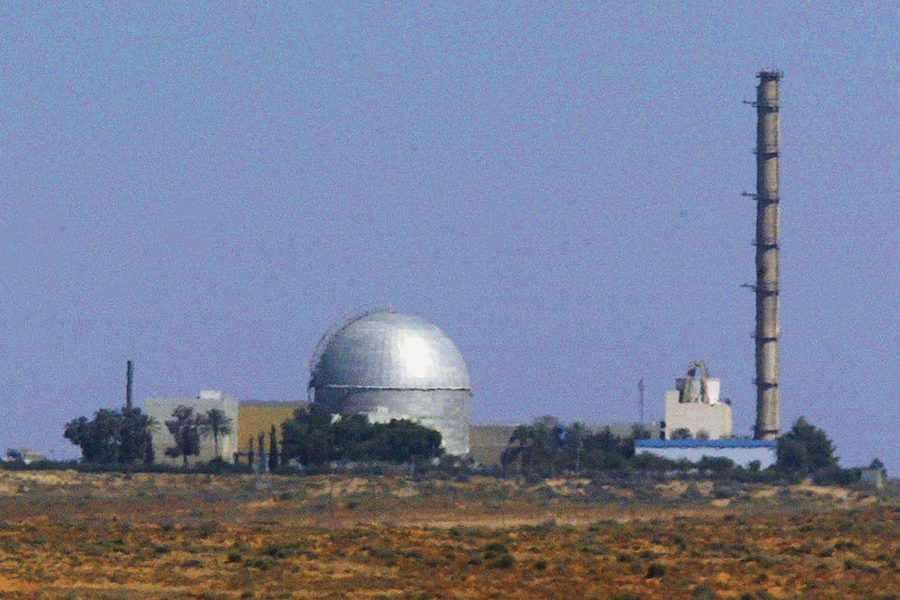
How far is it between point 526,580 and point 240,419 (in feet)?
230

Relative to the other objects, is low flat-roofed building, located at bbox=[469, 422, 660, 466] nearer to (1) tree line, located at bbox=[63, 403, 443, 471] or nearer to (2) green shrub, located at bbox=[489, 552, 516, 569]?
(1) tree line, located at bbox=[63, 403, 443, 471]

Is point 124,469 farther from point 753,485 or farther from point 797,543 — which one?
point 797,543

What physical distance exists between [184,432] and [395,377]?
12.1m

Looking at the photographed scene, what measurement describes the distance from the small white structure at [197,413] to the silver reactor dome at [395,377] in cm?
560

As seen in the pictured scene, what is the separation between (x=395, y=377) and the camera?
10594 centimetres

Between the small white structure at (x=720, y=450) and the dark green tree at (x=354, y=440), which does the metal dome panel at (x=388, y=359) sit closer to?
the dark green tree at (x=354, y=440)

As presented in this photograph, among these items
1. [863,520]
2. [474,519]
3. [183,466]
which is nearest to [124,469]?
[183,466]

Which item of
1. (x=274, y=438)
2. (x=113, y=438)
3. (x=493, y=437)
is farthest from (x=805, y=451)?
(x=113, y=438)

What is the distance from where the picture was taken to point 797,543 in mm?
46250

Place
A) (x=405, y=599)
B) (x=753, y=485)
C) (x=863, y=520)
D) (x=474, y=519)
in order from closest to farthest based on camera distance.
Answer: (x=405, y=599)
(x=863, y=520)
(x=474, y=519)
(x=753, y=485)

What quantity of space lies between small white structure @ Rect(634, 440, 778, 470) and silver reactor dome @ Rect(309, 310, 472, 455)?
11292 mm

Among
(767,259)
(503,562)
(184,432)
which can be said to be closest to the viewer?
(503,562)

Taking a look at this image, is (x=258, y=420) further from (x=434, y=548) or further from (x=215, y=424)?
(x=434, y=548)

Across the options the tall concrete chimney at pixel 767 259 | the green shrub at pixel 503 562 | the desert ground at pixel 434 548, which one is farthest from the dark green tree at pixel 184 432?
the green shrub at pixel 503 562
